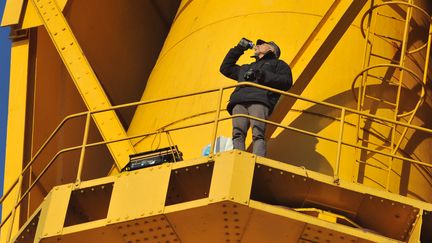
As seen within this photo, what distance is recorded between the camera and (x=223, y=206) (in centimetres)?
1352

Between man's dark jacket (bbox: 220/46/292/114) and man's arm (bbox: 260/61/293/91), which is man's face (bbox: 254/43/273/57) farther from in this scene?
man's arm (bbox: 260/61/293/91)

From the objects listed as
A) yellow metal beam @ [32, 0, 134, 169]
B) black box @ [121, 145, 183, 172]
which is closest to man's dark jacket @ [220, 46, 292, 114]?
black box @ [121, 145, 183, 172]

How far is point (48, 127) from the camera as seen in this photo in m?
18.2

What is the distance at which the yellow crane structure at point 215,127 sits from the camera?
45.5ft

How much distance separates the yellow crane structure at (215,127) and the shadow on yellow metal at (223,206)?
0.05 ft

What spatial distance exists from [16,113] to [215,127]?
4.33 metres

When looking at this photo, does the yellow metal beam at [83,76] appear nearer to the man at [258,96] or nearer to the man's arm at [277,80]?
the man at [258,96]

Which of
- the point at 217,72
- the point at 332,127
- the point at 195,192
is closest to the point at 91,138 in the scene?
the point at 217,72

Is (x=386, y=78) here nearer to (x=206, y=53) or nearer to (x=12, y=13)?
(x=206, y=53)

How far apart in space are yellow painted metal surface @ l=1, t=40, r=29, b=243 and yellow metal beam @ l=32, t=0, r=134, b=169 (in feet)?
1.63

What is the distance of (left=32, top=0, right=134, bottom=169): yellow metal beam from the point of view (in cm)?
1686

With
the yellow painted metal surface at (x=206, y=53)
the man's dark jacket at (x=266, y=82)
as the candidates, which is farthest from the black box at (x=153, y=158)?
the yellow painted metal surface at (x=206, y=53)

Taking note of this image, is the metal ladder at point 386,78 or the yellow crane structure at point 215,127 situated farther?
the metal ladder at point 386,78

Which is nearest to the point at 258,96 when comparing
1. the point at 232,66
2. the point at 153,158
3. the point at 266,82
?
the point at 266,82
